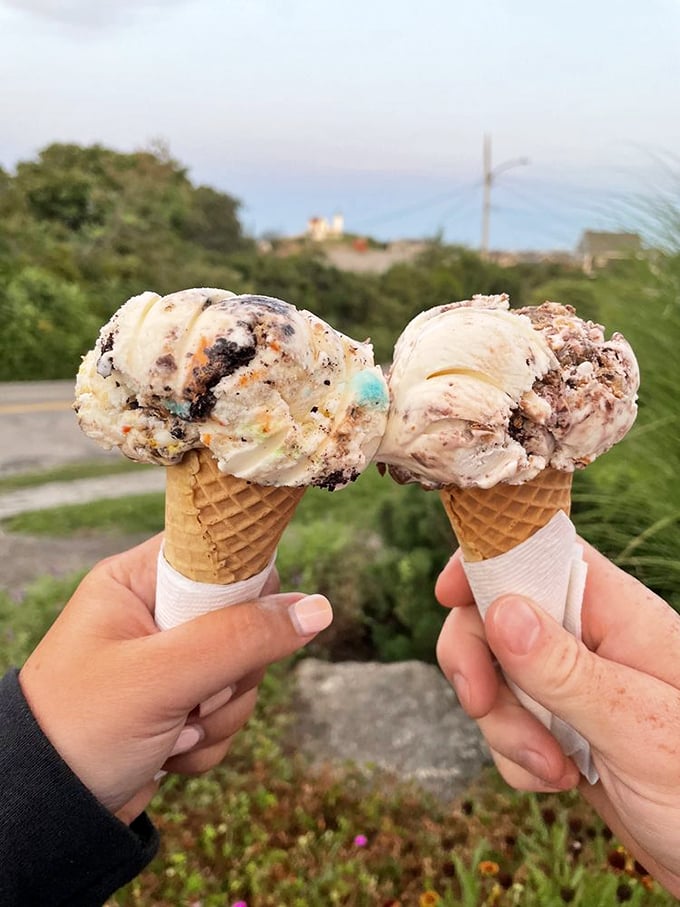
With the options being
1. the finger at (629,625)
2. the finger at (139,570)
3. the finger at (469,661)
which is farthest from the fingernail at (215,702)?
the finger at (629,625)

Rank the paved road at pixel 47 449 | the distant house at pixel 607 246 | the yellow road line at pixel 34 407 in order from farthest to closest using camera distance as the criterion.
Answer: the yellow road line at pixel 34 407 < the paved road at pixel 47 449 < the distant house at pixel 607 246

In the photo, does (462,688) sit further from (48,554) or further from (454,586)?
(48,554)

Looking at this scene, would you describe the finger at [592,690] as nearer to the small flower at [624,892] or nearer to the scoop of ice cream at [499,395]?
the scoop of ice cream at [499,395]

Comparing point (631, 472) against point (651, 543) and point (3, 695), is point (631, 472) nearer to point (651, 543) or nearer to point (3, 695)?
point (651, 543)

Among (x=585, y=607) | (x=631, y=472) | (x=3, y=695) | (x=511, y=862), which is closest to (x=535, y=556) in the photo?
(x=585, y=607)

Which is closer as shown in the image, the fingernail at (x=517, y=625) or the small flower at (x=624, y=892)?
the fingernail at (x=517, y=625)
